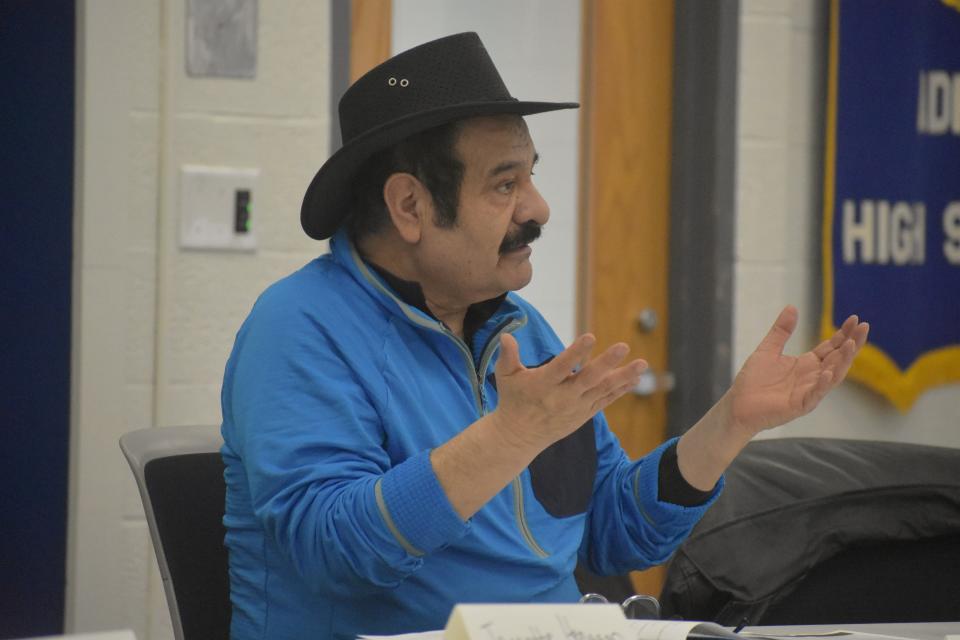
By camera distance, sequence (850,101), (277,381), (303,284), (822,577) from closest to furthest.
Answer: (277,381)
(303,284)
(822,577)
(850,101)

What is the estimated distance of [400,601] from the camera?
1.41 m

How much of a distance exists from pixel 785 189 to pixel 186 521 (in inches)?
79.0

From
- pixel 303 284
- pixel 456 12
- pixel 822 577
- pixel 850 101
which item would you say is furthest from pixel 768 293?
pixel 303 284

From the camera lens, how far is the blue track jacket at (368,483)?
4.22ft

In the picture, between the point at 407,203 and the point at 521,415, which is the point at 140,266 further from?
the point at 521,415

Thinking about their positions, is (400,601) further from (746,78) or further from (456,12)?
(746,78)

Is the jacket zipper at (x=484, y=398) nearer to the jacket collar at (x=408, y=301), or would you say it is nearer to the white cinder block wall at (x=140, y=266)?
the jacket collar at (x=408, y=301)

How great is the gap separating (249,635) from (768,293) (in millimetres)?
1958

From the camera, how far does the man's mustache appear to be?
5.17 ft

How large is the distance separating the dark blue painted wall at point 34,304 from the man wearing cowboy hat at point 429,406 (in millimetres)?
1279

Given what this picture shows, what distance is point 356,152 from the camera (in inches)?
61.0

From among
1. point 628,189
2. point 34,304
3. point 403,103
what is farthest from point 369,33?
point 403,103

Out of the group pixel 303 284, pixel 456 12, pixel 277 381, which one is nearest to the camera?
pixel 277 381

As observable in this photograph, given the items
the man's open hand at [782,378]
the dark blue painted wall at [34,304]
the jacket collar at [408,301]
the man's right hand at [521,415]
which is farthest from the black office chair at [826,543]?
the dark blue painted wall at [34,304]
